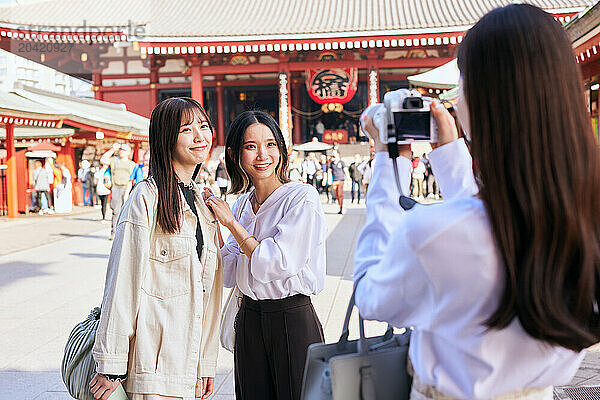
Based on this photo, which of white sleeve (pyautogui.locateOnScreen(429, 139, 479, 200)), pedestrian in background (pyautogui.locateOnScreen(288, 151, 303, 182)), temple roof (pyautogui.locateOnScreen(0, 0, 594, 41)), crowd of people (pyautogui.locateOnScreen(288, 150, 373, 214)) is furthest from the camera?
temple roof (pyautogui.locateOnScreen(0, 0, 594, 41))

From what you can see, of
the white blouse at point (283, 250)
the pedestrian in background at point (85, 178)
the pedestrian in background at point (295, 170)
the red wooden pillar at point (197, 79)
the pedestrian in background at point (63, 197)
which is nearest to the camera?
the white blouse at point (283, 250)

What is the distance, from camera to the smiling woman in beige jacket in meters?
1.72

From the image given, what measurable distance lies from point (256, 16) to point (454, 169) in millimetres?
19632

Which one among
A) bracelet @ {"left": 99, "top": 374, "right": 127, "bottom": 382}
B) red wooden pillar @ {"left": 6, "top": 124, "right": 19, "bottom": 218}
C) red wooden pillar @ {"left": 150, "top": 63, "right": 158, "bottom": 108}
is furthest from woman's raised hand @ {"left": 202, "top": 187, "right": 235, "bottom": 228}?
red wooden pillar @ {"left": 150, "top": 63, "right": 158, "bottom": 108}

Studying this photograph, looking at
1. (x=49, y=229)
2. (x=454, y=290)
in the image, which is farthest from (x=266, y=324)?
(x=49, y=229)

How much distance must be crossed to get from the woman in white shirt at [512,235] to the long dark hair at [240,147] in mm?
1218

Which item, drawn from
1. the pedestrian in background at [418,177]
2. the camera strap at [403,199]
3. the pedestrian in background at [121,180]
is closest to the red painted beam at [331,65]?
the pedestrian in background at [418,177]

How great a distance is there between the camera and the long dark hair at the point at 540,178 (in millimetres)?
982

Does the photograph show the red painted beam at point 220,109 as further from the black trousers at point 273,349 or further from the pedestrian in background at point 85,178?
the black trousers at point 273,349

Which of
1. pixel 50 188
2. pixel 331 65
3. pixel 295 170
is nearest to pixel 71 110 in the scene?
pixel 50 188

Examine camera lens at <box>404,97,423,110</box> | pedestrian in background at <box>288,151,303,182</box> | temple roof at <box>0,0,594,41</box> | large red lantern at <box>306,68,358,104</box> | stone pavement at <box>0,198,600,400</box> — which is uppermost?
temple roof at <box>0,0,594,41</box>

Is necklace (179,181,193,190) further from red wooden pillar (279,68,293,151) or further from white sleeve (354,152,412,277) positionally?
red wooden pillar (279,68,293,151)

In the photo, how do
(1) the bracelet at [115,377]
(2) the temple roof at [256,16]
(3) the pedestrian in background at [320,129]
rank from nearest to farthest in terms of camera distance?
1. (1) the bracelet at [115,377]
2. (2) the temple roof at [256,16]
3. (3) the pedestrian in background at [320,129]

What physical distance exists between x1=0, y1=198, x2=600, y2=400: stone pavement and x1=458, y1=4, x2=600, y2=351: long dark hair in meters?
2.28
